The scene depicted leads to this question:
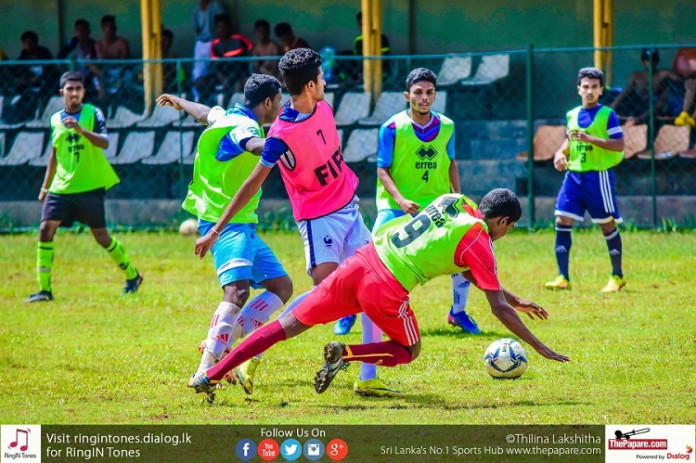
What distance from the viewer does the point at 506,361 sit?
7.91 meters

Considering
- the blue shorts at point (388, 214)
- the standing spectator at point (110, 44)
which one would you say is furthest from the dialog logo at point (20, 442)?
the standing spectator at point (110, 44)

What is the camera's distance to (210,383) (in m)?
7.12

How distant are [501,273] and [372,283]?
20.7 feet

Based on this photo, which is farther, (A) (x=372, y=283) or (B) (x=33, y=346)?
(B) (x=33, y=346)

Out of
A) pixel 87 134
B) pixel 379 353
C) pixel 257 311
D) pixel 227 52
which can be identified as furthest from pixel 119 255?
pixel 227 52

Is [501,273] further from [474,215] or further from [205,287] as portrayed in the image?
[474,215]

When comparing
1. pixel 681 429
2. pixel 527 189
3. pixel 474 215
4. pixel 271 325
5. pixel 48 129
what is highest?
pixel 48 129

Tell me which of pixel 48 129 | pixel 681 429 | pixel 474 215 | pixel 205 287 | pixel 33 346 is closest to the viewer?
pixel 681 429

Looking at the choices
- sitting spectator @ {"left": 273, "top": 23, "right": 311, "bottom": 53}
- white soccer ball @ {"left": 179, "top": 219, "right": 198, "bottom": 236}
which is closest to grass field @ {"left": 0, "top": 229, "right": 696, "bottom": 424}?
white soccer ball @ {"left": 179, "top": 219, "right": 198, "bottom": 236}

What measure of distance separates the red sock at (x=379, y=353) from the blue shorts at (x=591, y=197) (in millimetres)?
5220

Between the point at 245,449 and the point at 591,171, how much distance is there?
6.54 meters

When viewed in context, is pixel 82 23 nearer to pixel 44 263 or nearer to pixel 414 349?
pixel 44 263

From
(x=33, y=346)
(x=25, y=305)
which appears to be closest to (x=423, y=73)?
(x=33, y=346)

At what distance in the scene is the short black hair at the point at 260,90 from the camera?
790 centimetres
